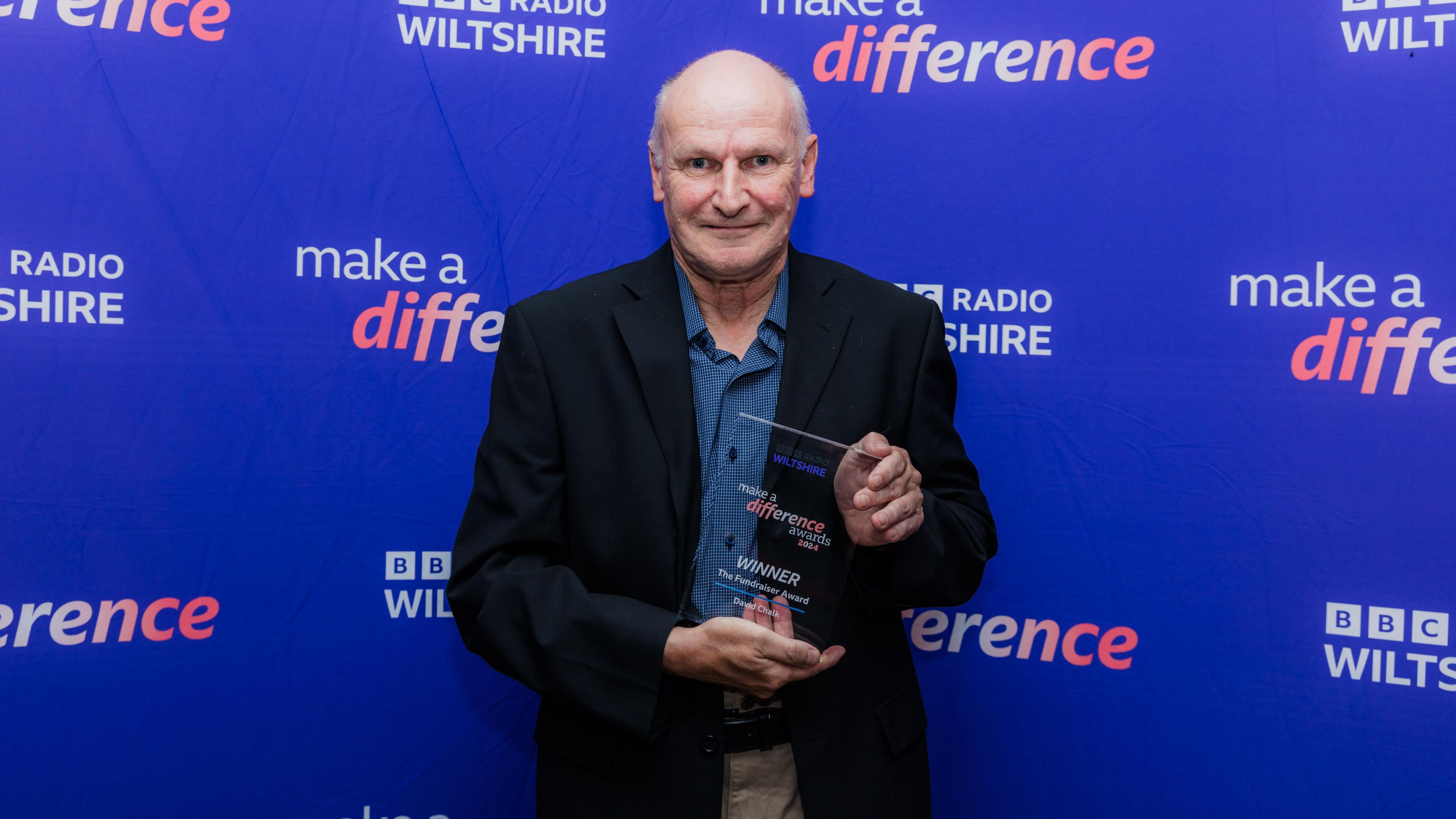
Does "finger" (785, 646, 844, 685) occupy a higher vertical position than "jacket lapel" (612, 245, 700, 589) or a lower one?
lower

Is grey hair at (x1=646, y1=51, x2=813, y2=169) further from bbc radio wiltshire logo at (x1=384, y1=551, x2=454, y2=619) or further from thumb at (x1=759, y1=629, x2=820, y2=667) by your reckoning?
bbc radio wiltshire logo at (x1=384, y1=551, x2=454, y2=619)

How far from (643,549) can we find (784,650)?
0.99ft

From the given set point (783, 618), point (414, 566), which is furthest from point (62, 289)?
point (783, 618)

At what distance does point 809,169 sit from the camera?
5.22 feet

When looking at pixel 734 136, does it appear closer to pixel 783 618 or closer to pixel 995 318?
pixel 783 618

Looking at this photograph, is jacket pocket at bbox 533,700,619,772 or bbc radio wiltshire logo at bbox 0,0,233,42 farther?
bbc radio wiltshire logo at bbox 0,0,233,42

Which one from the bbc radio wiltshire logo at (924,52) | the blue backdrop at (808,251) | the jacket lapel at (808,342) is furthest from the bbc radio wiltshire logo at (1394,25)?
the jacket lapel at (808,342)

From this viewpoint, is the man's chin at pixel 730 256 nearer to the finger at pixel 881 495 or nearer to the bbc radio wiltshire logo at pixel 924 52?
the finger at pixel 881 495

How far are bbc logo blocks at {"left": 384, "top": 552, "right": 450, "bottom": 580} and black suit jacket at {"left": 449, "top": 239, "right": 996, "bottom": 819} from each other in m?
0.71

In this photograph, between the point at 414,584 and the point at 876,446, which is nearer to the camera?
the point at 876,446

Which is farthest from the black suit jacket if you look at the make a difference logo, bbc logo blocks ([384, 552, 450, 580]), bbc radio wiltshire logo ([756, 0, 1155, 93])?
the make a difference logo

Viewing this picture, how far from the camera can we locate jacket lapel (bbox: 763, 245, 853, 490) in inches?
55.1

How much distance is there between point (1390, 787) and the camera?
1933 mm

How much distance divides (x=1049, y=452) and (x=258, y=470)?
5.87ft
